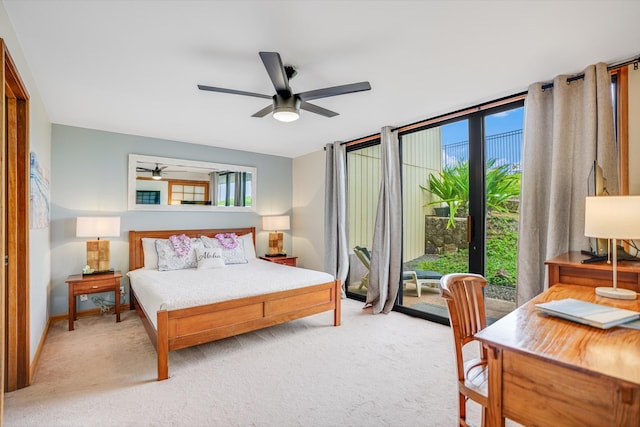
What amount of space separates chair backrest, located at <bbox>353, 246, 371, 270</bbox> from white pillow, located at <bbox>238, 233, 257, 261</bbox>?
5.41 ft

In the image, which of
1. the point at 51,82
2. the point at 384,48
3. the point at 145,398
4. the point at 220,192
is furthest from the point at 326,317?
the point at 51,82

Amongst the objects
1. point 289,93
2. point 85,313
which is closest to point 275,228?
point 85,313

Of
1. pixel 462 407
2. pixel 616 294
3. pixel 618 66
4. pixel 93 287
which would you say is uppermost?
pixel 618 66

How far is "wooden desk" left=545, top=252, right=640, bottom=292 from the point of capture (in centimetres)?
181

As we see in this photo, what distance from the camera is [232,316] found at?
2824mm

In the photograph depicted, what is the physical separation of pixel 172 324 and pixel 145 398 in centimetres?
53

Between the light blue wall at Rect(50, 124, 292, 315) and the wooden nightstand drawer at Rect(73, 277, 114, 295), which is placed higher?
the light blue wall at Rect(50, 124, 292, 315)

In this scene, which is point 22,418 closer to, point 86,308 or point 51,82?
point 86,308

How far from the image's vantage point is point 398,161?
13.1 feet

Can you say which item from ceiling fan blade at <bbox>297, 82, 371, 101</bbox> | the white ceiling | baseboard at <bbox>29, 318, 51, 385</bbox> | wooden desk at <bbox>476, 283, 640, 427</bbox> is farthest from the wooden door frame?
wooden desk at <bbox>476, 283, 640, 427</bbox>

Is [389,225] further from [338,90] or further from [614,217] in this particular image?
[614,217]

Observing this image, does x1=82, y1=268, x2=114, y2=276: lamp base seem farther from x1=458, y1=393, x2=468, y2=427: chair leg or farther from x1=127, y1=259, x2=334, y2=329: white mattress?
x1=458, y1=393, x2=468, y2=427: chair leg

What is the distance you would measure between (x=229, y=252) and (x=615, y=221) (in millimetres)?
4046

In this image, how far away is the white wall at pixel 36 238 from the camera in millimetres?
2150
